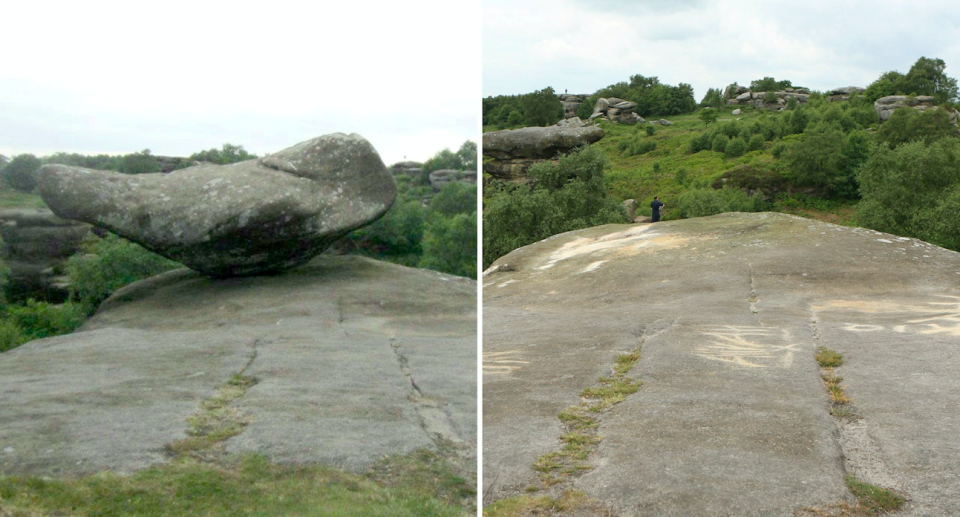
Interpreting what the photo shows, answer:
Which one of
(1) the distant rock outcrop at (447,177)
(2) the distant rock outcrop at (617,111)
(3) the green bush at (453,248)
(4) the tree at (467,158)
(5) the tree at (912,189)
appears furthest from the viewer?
(2) the distant rock outcrop at (617,111)

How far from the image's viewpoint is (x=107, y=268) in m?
15.7

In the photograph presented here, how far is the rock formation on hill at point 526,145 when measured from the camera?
117 feet

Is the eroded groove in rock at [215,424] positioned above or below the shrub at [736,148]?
below

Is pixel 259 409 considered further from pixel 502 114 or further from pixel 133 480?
pixel 502 114

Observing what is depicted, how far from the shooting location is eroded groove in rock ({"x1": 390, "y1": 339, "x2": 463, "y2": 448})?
5.82 meters

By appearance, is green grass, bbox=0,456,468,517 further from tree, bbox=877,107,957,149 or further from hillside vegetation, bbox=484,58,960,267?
tree, bbox=877,107,957,149

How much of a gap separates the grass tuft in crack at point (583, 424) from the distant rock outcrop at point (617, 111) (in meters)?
58.1

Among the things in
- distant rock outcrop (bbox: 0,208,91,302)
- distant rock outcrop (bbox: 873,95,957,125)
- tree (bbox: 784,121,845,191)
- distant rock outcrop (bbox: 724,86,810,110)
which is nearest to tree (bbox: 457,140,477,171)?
distant rock outcrop (bbox: 0,208,91,302)

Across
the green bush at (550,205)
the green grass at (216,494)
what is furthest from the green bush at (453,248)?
the green grass at (216,494)

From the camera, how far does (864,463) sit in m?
4.73

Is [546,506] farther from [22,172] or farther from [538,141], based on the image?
[538,141]

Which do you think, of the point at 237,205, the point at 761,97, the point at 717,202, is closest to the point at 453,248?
the point at 237,205

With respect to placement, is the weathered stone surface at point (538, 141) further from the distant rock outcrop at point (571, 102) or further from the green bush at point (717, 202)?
the distant rock outcrop at point (571, 102)

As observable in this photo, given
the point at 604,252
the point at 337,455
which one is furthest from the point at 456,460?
the point at 604,252
